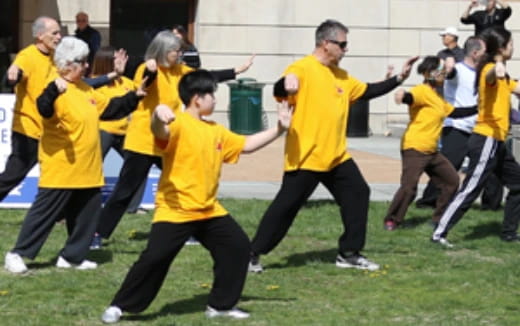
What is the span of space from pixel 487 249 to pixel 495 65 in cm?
158

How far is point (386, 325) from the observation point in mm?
7660

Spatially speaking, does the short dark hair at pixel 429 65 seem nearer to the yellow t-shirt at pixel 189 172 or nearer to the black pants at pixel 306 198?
the black pants at pixel 306 198

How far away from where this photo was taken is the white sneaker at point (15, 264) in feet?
29.9

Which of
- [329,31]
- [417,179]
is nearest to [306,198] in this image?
[329,31]

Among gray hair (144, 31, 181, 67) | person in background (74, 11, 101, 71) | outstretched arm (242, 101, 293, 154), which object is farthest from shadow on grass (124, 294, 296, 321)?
person in background (74, 11, 101, 71)

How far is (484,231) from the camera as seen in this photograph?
11.7 metres

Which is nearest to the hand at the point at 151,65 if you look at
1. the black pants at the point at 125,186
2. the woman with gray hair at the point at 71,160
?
the woman with gray hair at the point at 71,160

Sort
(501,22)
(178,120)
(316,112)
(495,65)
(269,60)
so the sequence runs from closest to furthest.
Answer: (178,120)
(316,112)
(495,65)
(501,22)
(269,60)

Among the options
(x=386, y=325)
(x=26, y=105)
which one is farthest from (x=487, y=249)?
(x=26, y=105)

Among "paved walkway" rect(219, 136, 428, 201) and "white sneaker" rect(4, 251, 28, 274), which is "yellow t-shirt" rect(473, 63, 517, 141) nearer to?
"paved walkway" rect(219, 136, 428, 201)

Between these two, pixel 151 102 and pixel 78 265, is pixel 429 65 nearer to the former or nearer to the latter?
pixel 151 102

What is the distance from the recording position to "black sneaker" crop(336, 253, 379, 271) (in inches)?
376

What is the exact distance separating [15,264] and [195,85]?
2.34 metres

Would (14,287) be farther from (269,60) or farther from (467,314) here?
(269,60)
